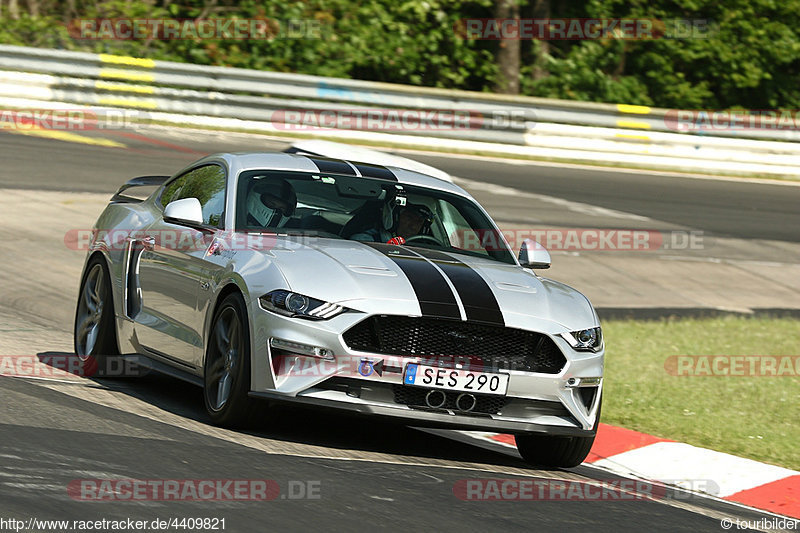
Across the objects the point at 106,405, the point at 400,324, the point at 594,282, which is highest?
the point at 400,324

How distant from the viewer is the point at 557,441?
23.4 feet

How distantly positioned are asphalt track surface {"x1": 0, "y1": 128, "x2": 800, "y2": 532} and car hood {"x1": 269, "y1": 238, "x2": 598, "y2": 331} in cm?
76

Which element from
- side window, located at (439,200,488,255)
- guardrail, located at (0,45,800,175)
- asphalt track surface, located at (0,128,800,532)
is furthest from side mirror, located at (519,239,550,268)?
guardrail, located at (0,45,800,175)

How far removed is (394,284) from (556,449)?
1.38 metres

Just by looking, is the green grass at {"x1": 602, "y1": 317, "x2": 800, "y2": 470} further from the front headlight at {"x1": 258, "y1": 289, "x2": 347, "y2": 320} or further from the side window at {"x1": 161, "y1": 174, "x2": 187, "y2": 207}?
the side window at {"x1": 161, "y1": 174, "x2": 187, "y2": 207}

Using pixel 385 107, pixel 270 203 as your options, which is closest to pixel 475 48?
pixel 385 107

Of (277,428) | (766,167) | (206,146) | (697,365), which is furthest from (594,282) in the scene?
(766,167)

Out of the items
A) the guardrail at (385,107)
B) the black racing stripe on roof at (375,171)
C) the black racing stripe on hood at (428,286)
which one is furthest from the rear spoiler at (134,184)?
the guardrail at (385,107)

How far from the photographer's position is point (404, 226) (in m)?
7.73

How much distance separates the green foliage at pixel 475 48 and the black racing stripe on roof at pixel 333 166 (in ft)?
49.6

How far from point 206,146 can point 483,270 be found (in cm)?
1227

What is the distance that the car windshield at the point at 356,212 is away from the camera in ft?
24.5

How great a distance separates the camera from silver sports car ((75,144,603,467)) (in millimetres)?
6379

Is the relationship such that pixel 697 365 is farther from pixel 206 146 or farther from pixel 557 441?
pixel 206 146
